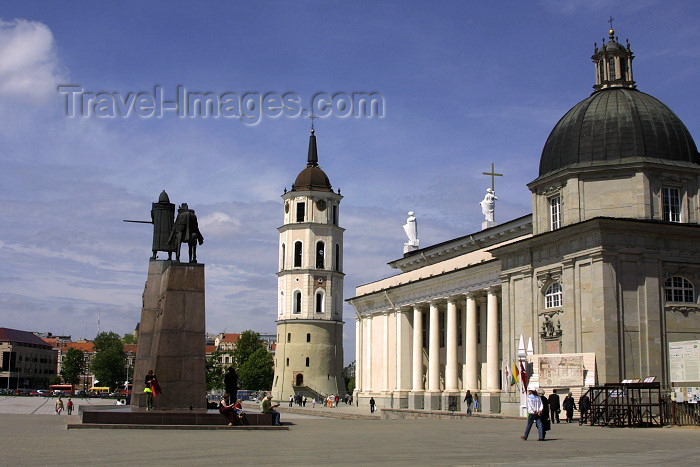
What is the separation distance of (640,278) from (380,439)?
21112mm

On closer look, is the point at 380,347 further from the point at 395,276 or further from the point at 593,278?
the point at 593,278

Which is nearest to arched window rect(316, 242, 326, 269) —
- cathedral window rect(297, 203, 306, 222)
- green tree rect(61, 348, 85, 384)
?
cathedral window rect(297, 203, 306, 222)

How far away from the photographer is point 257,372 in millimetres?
130875

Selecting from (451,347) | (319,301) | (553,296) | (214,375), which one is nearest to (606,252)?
(553,296)

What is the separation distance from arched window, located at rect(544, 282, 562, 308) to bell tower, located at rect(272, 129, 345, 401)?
57.0 metres

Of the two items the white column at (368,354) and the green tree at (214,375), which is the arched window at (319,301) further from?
the green tree at (214,375)

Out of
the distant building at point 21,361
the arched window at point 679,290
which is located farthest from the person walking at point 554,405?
the distant building at point 21,361

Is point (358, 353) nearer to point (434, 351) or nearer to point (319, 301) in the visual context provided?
point (434, 351)

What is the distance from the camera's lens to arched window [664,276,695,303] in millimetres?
41750

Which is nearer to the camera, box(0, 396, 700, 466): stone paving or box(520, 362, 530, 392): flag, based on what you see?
box(0, 396, 700, 466): stone paving

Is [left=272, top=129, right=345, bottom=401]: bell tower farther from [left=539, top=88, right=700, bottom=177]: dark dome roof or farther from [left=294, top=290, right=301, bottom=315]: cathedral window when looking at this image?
[left=539, top=88, right=700, bottom=177]: dark dome roof

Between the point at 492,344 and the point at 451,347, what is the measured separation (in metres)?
6.39

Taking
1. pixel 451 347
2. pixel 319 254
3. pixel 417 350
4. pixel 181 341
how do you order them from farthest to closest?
1. pixel 319 254
2. pixel 417 350
3. pixel 451 347
4. pixel 181 341

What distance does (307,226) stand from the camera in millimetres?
102312
